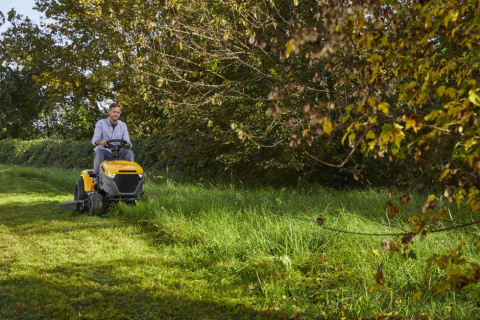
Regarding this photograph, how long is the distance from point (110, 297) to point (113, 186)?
3922mm

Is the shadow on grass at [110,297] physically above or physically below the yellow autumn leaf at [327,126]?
below

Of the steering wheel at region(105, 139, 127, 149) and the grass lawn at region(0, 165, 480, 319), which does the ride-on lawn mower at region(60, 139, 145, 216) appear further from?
the grass lawn at region(0, 165, 480, 319)

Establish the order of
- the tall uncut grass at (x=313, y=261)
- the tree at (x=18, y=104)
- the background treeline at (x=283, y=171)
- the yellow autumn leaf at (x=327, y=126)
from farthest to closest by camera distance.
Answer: the tree at (x=18, y=104)
the background treeline at (x=283, y=171)
the tall uncut grass at (x=313, y=261)
the yellow autumn leaf at (x=327, y=126)

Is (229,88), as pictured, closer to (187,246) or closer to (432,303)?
(187,246)

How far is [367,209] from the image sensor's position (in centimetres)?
646

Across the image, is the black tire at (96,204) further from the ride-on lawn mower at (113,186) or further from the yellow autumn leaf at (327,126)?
the yellow autumn leaf at (327,126)

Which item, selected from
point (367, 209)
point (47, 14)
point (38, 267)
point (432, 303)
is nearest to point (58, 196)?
point (38, 267)

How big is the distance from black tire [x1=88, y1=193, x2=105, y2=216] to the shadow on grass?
9.89 feet

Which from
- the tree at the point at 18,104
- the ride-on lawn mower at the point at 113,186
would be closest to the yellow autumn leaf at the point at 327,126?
the ride-on lawn mower at the point at 113,186

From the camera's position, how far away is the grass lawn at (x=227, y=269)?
366 centimetres

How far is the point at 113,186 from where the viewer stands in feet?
25.5

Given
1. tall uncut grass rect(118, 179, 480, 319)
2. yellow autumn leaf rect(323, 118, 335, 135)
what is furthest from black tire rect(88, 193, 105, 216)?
yellow autumn leaf rect(323, 118, 335, 135)

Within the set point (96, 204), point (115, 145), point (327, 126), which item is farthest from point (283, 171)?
point (327, 126)

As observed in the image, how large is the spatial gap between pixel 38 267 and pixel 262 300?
2.50 metres
